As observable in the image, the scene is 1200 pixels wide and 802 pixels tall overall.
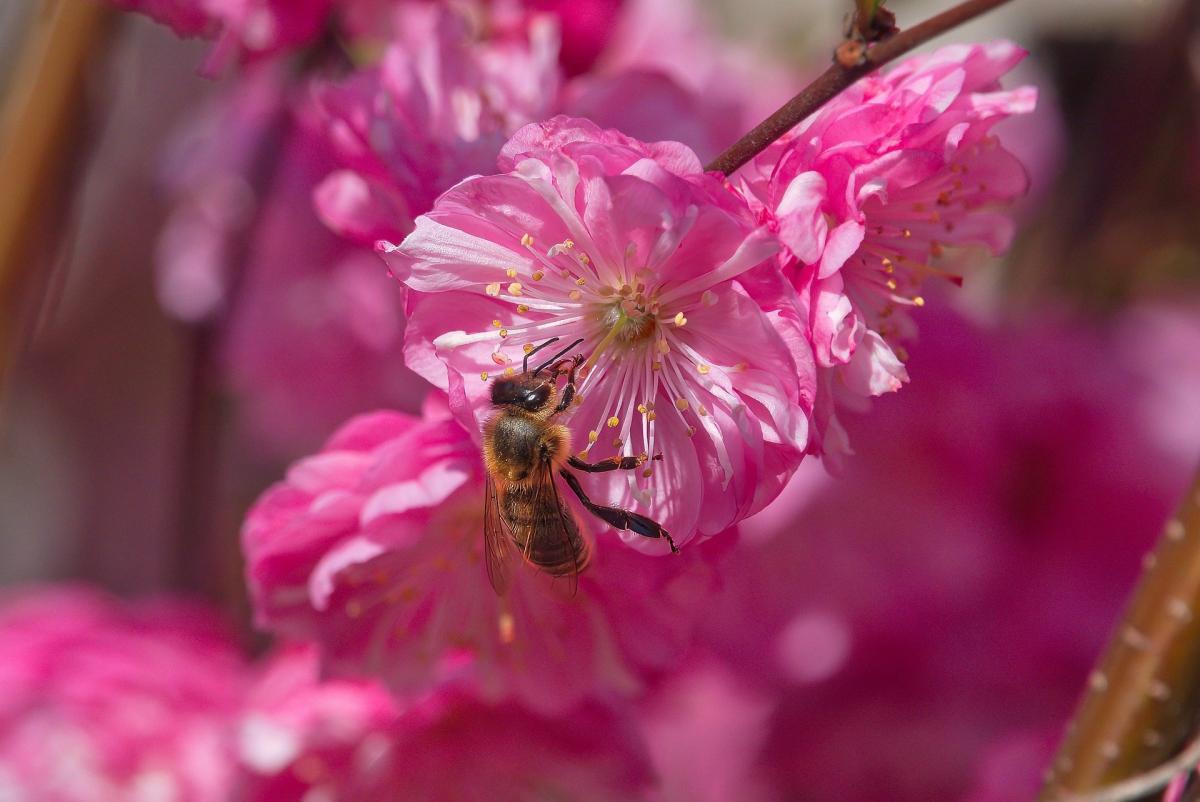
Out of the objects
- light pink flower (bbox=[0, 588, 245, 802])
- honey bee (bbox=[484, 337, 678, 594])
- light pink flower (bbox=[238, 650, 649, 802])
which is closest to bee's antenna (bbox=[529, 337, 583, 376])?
honey bee (bbox=[484, 337, 678, 594])

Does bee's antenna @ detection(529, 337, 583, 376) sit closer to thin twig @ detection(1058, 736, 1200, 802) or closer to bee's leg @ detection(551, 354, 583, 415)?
bee's leg @ detection(551, 354, 583, 415)

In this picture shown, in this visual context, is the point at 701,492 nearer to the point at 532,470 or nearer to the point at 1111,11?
the point at 532,470

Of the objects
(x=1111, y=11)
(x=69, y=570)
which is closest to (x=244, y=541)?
(x=69, y=570)

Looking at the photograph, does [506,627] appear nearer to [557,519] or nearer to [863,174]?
[557,519]

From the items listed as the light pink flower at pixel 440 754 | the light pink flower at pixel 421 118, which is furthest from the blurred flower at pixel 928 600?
the light pink flower at pixel 421 118

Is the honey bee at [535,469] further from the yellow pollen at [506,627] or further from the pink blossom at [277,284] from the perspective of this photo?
the pink blossom at [277,284]

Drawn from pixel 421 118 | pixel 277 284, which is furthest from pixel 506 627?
pixel 277 284
